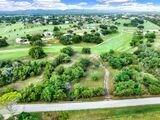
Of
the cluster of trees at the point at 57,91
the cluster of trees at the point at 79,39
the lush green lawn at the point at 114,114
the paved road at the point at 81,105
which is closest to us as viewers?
the lush green lawn at the point at 114,114

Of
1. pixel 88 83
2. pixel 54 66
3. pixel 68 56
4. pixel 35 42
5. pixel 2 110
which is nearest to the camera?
pixel 2 110

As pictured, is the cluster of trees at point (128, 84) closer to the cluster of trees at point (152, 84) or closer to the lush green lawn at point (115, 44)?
the cluster of trees at point (152, 84)

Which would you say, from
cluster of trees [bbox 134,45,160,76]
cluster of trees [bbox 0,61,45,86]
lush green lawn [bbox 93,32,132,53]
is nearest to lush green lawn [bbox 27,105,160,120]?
cluster of trees [bbox 0,61,45,86]

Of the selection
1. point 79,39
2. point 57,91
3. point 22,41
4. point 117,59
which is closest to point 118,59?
point 117,59

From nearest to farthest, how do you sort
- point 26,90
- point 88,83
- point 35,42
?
1. point 26,90
2. point 88,83
3. point 35,42

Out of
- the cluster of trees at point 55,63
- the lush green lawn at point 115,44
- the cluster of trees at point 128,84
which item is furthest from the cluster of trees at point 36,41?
the cluster of trees at point 128,84

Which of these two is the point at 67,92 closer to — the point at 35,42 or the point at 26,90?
the point at 26,90

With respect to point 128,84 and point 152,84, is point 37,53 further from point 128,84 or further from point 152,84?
point 152,84

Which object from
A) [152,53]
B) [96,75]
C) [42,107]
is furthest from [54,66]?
[152,53]
